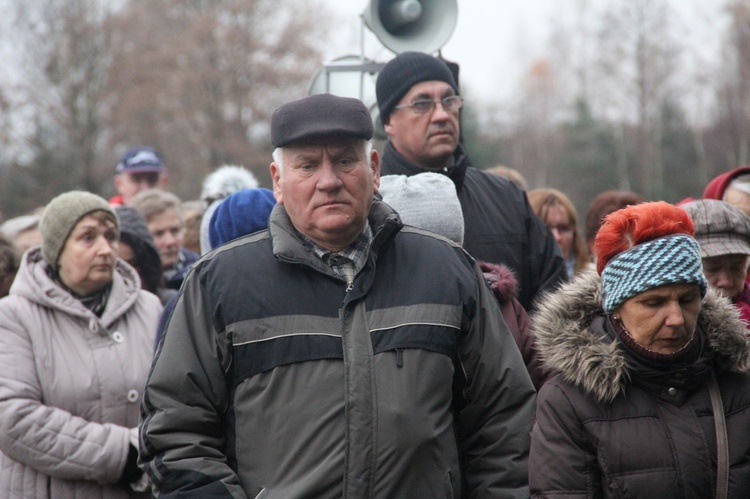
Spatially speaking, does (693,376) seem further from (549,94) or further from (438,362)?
(549,94)

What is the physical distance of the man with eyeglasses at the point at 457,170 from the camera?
4480 mm

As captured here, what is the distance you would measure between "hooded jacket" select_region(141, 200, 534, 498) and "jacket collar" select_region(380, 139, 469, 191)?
126 centimetres

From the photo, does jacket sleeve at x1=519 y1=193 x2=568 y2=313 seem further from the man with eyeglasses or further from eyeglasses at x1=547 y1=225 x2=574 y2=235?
eyeglasses at x1=547 y1=225 x2=574 y2=235

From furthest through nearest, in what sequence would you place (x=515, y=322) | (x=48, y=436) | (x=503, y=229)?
(x=503, y=229) → (x=48, y=436) → (x=515, y=322)

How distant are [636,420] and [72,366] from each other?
2558mm

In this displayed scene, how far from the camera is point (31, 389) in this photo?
4.31 metres

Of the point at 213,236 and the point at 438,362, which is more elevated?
the point at 213,236

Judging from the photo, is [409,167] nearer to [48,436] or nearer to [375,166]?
[375,166]

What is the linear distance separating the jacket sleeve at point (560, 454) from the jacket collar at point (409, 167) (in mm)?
1584

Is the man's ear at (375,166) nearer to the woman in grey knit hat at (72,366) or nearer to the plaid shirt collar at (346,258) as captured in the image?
the plaid shirt collar at (346,258)

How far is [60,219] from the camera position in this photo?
4801 mm

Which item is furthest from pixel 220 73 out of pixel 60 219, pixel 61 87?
pixel 60 219

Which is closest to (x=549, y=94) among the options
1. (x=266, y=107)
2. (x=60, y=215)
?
(x=266, y=107)

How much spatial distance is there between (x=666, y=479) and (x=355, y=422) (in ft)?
3.26
